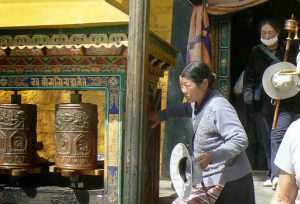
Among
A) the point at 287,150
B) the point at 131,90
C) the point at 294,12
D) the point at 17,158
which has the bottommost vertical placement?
the point at 17,158

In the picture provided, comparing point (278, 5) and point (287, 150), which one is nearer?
point (287, 150)

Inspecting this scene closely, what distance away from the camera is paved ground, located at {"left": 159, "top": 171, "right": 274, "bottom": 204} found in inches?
223

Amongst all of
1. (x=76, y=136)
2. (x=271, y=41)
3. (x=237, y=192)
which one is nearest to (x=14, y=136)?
(x=76, y=136)

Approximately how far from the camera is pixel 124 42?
4797 millimetres

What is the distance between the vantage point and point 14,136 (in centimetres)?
524

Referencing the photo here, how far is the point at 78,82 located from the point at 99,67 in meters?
Result: 0.25

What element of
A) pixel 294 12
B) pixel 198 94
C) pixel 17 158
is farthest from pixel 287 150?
pixel 294 12

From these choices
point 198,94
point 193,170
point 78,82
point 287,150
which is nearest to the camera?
point 287,150

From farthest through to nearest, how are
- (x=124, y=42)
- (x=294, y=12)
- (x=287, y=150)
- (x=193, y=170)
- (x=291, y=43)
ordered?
(x=294, y=12)
(x=291, y=43)
(x=124, y=42)
(x=193, y=170)
(x=287, y=150)

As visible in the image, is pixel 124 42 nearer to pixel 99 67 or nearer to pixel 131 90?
pixel 99 67

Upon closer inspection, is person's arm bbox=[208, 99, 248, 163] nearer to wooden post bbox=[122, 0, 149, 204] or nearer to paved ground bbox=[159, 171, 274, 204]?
wooden post bbox=[122, 0, 149, 204]

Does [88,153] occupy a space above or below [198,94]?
below

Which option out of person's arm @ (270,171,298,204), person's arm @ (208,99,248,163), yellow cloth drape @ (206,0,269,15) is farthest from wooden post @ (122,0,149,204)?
yellow cloth drape @ (206,0,269,15)

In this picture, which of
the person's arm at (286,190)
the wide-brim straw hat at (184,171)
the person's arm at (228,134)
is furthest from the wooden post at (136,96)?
the person's arm at (286,190)
